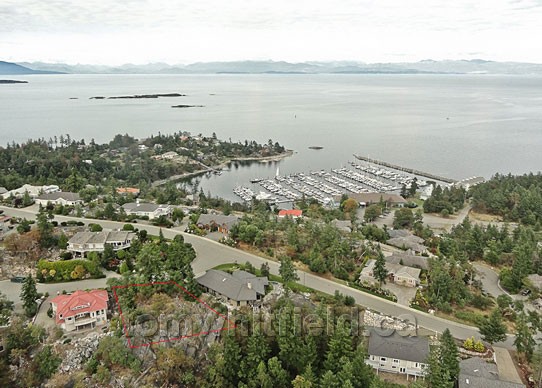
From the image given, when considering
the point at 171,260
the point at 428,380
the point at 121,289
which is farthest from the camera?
the point at 171,260

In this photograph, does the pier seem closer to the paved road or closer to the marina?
the marina

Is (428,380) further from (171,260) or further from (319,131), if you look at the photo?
(319,131)

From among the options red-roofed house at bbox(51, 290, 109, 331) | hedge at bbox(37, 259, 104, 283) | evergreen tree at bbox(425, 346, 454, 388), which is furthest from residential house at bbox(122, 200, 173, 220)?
evergreen tree at bbox(425, 346, 454, 388)

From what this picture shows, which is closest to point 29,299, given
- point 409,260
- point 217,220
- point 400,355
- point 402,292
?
point 217,220

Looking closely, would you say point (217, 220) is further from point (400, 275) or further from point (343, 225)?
point (400, 275)

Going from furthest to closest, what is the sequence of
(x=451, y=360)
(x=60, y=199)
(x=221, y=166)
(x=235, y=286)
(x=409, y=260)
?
(x=221, y=166), (x=60, y=199), (x=409, y=260), (x=235, y=286), (x=451, y=360)

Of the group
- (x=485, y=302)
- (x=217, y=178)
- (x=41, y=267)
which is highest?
(x=41, y=267)

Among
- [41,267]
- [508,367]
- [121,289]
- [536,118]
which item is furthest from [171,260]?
[536,118]

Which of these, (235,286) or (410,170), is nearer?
(235,286)
